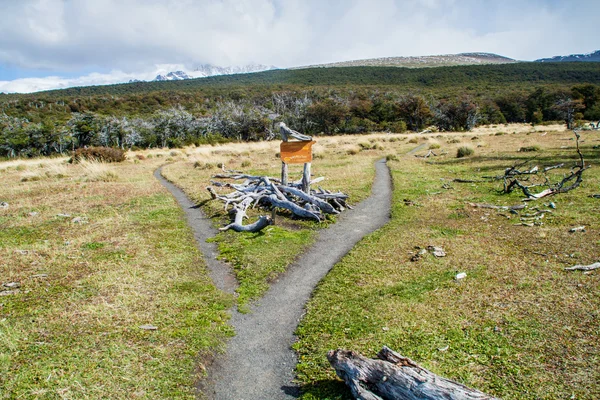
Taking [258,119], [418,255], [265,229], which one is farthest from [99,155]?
[418,255]

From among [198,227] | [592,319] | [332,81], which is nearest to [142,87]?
[332,81]

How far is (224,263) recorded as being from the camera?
30.4 ft

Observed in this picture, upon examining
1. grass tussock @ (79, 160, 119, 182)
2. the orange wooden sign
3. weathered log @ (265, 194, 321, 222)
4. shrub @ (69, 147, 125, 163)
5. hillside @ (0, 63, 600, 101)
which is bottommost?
weathered log @ (265, 194, 321, 222)

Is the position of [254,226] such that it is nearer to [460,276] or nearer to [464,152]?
[460,276]

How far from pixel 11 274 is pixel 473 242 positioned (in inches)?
452

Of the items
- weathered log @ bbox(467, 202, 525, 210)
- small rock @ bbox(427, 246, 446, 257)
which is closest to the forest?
weathered log @ bbox(467, 202, 525, 210)

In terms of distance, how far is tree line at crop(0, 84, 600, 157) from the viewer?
47.3 meters

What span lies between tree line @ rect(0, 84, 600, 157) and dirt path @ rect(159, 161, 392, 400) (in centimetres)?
4266

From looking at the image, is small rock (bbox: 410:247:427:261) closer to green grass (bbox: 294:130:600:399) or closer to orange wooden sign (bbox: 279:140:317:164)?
green grass (bbox: 294:130:600:399)

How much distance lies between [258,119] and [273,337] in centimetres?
5308

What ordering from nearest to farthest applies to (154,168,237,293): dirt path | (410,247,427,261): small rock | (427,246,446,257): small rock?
1. (154,168,237,293): dirt path
2. (410,247,427,261): small rock
3. (427,246,446,257): small rock

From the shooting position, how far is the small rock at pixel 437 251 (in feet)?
29.2

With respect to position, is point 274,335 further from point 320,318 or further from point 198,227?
point 198,227

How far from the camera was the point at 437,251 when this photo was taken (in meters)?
9.06
